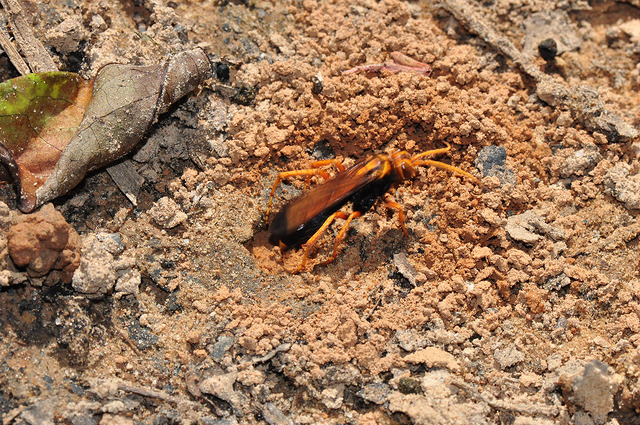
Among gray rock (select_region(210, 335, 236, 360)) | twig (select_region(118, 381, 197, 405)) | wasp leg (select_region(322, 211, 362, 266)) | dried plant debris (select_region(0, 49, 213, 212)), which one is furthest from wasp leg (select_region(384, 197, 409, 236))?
twig (select_region(118, 381, 197, 405))

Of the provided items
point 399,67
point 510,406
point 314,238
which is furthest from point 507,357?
point 399,67

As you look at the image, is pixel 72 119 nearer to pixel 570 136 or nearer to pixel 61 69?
pixel 61 69

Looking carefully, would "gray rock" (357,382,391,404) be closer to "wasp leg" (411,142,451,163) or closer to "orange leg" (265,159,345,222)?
"orange leg" (265,159,345,222)

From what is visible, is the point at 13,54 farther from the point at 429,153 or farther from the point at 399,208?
the point at 429,153

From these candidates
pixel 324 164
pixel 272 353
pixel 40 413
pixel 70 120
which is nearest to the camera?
pixel 40 413

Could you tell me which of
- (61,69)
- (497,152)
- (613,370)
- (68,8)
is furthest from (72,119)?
(613,370)
